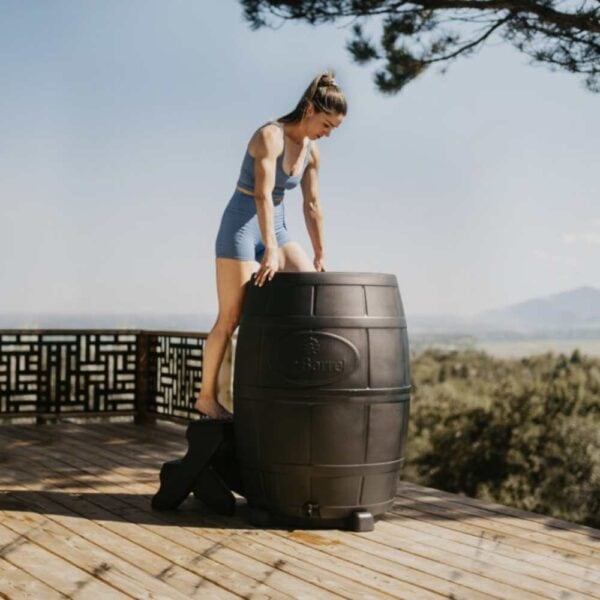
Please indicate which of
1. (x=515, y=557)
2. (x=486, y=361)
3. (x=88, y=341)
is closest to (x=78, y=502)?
(x=515, y=557)

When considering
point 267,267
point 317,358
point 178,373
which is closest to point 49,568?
point 317,358

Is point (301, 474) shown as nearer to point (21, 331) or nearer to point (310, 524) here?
point (310, 524)

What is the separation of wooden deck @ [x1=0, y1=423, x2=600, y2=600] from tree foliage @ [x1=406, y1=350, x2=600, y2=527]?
6.60 m

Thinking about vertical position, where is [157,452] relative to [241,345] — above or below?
below

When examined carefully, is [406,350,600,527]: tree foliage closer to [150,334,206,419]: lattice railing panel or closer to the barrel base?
[150,334,206,419]: lattice railing panel

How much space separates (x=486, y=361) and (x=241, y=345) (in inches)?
508

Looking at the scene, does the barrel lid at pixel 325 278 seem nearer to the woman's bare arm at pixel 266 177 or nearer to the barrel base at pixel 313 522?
the woman's bare arm at pixel 266 177

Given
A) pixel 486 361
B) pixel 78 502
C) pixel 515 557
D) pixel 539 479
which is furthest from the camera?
pixel 486 361

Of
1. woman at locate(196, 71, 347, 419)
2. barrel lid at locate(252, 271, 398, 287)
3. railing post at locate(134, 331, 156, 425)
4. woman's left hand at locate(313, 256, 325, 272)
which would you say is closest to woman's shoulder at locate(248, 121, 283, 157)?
woman at locate(196, 71, 347, 419)

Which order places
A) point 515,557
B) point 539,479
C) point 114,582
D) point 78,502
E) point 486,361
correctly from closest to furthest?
1. point 114,582
2. point 515,557
3. point 78,502
4. point 539,479
5. point 486,361

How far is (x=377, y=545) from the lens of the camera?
283 centimetres

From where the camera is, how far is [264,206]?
10.1ft

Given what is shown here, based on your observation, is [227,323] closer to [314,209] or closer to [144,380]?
[314,209]

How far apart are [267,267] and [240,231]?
0.25 m
